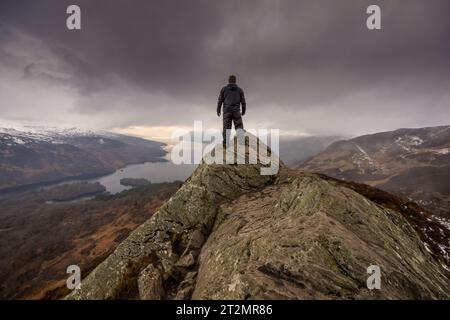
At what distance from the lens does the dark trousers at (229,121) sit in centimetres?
1614

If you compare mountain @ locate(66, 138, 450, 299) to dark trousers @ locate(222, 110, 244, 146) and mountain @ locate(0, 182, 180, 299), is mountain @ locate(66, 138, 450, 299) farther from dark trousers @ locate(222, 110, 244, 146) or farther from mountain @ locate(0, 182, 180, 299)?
mountain @ locate(0, 182, 180, 299)

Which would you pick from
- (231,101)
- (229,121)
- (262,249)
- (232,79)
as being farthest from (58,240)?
(262,249)

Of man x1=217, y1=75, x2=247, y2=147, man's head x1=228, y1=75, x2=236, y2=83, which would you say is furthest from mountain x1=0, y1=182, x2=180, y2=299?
man's head x1=228, y1=75, x2=236, y2=83

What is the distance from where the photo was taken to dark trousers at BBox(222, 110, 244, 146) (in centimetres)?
1614

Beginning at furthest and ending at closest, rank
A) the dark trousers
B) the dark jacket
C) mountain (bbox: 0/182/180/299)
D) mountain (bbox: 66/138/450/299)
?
mountain (bbox: 0/182/180/299), the dark trousers, the dark jacket, mountain (bbox: 66/138/450/299)

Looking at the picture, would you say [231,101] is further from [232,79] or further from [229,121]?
[232,79]

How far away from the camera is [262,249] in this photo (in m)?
8.48

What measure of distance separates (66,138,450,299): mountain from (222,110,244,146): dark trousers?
2.62m

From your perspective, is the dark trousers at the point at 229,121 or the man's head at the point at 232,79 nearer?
the man's head at the point at 232,79

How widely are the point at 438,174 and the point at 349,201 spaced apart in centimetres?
22913

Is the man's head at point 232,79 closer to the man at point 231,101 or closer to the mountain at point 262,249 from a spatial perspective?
the man at point 231,101

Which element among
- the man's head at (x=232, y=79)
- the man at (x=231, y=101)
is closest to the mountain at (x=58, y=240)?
the man at (x=231, y=101)

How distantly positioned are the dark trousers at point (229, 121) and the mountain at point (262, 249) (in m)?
2.62
